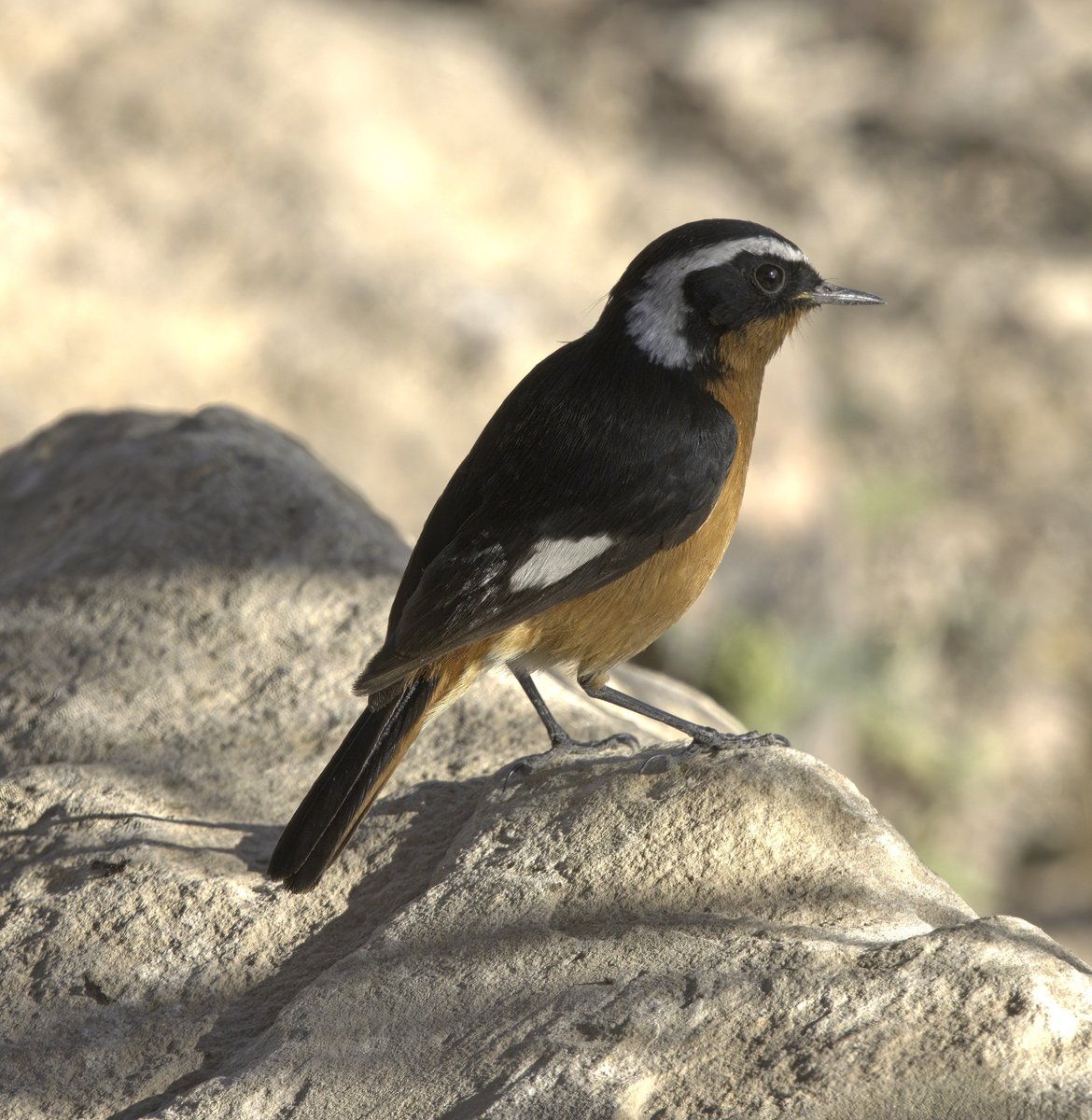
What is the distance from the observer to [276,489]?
15.8ft

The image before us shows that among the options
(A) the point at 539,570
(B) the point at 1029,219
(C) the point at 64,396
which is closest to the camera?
(A) the point at 539,570

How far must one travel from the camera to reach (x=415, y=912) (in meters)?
3.14

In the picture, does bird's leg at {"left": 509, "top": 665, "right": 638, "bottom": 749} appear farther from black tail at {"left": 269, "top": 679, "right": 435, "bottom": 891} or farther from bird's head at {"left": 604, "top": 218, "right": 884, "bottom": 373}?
bird's head at {"left": 604, "top": 218, "right": 884, "bottom": 373}

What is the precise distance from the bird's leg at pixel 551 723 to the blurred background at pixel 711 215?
12.5ft

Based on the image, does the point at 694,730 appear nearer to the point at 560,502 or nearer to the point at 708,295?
the point at 560,502

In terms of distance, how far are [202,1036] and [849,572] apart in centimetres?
676

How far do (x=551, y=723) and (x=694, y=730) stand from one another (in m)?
0.39

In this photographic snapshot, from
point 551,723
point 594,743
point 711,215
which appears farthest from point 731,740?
point 711,215

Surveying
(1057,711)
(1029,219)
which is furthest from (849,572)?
(1029,219)

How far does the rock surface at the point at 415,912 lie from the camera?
2.57 metres

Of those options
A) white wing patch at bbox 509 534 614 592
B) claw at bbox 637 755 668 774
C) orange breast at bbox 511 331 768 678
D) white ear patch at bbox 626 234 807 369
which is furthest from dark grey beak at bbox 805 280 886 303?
claw at bbox 637 755 668 774

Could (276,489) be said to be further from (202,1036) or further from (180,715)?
(202,1036)

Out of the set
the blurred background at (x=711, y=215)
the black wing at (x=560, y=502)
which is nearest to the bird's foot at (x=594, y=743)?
the black wing at (x=560, y=502)

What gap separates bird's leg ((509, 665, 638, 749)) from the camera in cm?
384
